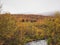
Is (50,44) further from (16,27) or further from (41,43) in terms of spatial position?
(16,27)

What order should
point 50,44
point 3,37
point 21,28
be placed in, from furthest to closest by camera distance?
point 50,44 < point 21,28 < point 3,37

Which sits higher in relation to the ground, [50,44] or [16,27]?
[16,27]

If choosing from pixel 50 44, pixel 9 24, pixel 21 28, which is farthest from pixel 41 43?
pixel 9 24

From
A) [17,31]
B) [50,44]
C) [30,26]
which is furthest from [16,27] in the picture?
→ [50,44]

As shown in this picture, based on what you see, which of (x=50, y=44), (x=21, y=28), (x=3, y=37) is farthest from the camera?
Result: (x=50, y=44)

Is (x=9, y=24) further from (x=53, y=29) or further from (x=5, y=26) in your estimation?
(x=53, y=29)

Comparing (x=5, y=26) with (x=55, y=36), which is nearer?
(x=5, y=26)
